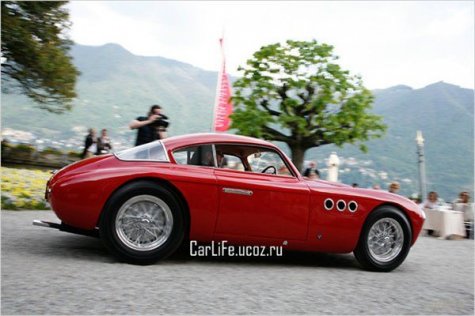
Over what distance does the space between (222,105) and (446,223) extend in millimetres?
18908

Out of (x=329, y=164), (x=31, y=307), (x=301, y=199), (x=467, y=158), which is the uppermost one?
(x=467, y=158)

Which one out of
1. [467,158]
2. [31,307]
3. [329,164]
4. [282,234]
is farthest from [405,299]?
[467,158]

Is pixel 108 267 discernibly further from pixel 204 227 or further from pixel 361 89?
pixel 361 89

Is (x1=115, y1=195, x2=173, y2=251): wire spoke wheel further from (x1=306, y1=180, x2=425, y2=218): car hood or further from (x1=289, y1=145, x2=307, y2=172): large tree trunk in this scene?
(x1=289, y1=145, x2=307, y2=172): large tree trunk

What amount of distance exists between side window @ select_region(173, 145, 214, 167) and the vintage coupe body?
1 centimetres

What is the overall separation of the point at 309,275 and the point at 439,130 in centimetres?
20217

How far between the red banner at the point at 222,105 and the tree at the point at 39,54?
922cm

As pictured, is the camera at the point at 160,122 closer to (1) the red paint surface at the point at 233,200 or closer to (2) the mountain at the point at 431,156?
(1) the red paint surface at the point at 233,200

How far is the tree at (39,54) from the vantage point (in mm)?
18016

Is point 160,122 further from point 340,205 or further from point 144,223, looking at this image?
point 340,205

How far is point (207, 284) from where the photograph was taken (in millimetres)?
4465

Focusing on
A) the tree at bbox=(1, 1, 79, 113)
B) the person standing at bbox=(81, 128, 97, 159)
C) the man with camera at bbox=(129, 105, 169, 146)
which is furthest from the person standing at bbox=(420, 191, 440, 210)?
the tree at bbox=(1, 1, 79, 113)

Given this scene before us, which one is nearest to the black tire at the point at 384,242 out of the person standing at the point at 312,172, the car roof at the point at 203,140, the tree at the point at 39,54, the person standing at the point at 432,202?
the car roof at the point at 203,140

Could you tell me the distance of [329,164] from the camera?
2366cm
